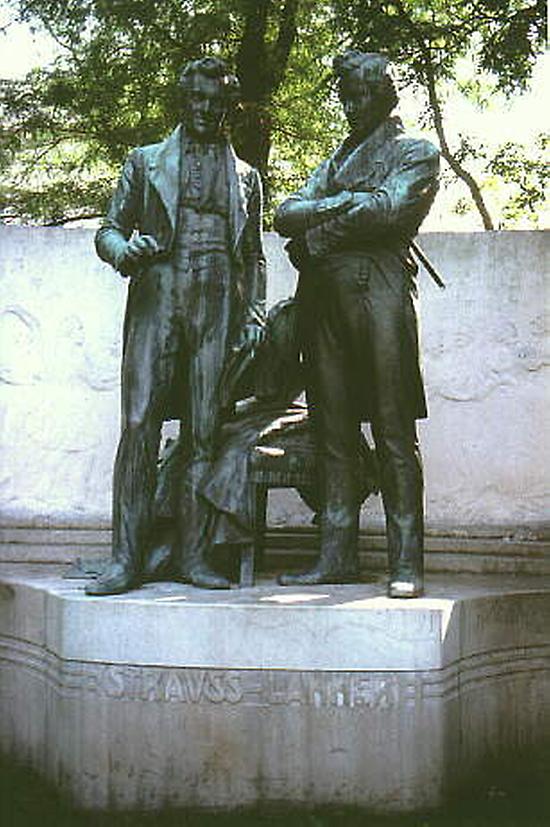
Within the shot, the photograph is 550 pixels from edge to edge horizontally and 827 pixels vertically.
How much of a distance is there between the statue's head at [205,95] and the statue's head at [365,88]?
20.8 inches

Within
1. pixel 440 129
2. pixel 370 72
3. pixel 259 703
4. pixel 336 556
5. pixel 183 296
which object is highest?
pixel 440 129

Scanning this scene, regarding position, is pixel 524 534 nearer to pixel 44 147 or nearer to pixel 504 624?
pixel 504 624

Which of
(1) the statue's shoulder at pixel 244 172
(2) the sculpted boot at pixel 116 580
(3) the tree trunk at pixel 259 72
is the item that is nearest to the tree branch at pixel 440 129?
(3) the tree trunk at pixel 259 72

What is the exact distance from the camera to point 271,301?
8578 millimetres

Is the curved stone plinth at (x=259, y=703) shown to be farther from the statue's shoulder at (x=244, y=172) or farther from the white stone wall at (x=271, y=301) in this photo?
the white stone wall at (x=271, y=301)

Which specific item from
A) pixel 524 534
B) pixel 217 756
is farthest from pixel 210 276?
pixel 524 534

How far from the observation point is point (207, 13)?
13711 mm

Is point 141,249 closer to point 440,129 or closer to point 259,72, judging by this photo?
point 259,72

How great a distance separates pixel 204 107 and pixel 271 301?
7.22 feet

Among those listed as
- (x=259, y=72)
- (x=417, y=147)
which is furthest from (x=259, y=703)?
(x=259, y=72)

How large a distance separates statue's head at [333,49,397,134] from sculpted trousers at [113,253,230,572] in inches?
35.2

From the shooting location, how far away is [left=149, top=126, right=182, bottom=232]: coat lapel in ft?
21.3

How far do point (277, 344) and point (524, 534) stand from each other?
2195mm

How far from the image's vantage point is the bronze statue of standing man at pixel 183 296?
6.41 meters
